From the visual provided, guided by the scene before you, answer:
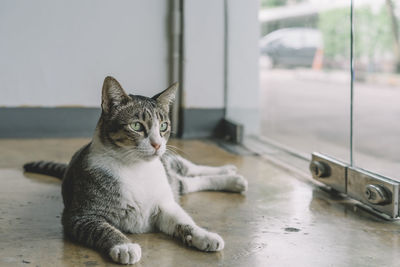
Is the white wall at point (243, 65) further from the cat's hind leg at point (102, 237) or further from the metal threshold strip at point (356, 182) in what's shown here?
the cat's hind leg at point (102, 237)

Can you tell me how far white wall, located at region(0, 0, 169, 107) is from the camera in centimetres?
394

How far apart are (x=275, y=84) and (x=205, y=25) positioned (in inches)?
57.1

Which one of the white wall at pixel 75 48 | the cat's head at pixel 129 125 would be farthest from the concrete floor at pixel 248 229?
the white wall at pixel 75 48

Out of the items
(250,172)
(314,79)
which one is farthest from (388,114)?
(250,172)

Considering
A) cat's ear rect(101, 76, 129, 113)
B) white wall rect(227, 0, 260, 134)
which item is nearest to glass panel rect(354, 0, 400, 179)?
white wall rect(227, 0, 260, 134)

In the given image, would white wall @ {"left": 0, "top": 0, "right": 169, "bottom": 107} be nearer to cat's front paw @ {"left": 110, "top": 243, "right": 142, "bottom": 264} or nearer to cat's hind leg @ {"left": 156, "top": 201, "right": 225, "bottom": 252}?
cat's hind leg @ {"left": 156, "top": 201, "right": 225, "bottom": 252}

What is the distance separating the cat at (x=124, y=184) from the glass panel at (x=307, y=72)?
1.22 m

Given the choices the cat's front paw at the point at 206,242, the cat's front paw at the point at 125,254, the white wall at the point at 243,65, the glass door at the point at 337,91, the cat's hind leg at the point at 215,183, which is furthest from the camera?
the white wall at the point at 243,65

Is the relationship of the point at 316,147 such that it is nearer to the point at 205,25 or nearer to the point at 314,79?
the point at 314,79

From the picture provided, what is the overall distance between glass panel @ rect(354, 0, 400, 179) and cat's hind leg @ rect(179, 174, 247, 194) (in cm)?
61

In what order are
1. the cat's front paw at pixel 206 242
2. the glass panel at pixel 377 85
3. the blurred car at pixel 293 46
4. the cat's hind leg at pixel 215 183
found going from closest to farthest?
1. the cat's front paw at pixel 206 242
2. the cat's hind leg at pixel 215 183
3. the glass panel at pixel 377 85
4. the blurred car at pixel 293 46

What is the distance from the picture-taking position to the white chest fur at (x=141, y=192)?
1903 mm

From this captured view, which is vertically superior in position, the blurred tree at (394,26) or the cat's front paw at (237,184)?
the blurred tree at (394,26)

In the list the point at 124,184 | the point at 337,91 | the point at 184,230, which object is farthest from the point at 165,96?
the point at 337,91
